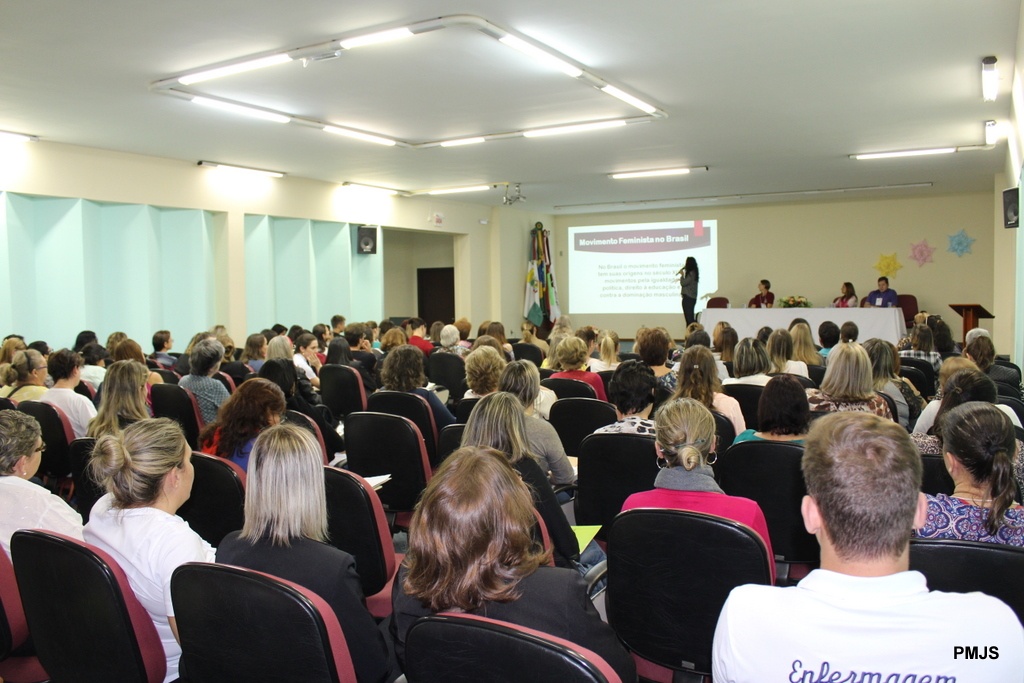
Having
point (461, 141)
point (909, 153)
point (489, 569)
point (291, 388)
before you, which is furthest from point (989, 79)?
point (489, 569)

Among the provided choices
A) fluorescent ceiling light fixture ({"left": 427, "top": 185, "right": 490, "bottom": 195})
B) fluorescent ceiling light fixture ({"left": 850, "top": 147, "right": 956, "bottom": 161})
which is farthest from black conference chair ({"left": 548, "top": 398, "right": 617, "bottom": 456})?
fluorescent ceiling light fixture ({"left": 427, "top": 185, "right": 490, "bottom": 195})

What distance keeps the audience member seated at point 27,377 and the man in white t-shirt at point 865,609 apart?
458cm

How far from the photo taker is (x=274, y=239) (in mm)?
11641

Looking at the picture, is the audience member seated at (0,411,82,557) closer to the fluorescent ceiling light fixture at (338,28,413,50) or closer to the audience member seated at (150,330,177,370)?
the fluorescent ceiling light fixture at (338,28,413,50)

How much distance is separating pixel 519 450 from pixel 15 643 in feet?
5.35

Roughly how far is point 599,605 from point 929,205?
14.3 meters

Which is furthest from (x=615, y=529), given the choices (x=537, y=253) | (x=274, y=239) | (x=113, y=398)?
(x=537, y=253)

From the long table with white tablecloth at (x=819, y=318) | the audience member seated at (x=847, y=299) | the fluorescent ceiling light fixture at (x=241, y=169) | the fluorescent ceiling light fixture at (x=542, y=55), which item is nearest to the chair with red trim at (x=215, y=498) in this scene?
the fluorescent ceiling light fixture at (x=542, y=55)

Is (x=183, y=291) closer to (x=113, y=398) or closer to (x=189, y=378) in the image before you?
(x=189, y=378)

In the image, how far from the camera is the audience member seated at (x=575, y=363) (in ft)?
17.2

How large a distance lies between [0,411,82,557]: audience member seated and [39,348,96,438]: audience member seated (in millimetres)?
2047

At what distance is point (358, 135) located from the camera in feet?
27.0

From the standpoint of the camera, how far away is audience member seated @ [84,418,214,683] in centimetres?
198

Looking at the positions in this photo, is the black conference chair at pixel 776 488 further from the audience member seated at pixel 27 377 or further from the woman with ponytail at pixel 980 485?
the audience member seated at pixel 27 377
